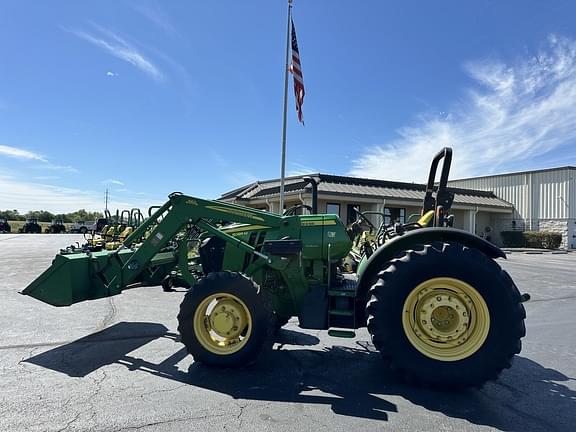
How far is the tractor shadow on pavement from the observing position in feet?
10.8

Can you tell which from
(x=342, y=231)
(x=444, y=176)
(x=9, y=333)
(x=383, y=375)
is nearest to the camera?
(x=383, y=375)

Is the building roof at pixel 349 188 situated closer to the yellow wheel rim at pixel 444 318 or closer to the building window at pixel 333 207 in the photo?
the building window at pixel 333 207

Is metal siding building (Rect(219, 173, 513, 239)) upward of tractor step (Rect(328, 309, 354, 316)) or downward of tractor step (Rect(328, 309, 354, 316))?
upward

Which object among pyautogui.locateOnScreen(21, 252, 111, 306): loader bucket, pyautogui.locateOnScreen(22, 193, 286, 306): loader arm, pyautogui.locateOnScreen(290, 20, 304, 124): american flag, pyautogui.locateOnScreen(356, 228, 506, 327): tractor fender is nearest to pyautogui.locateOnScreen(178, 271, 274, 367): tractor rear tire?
pyautogui.locateOnScreen(22, 193, 286, 306): loader arm

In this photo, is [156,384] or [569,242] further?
[569,242]

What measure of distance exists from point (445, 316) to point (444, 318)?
0.02m

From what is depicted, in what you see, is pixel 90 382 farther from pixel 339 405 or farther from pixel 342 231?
pixel 342 231

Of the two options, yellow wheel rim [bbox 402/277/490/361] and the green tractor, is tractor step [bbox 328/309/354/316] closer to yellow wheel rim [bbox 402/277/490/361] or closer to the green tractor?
the green tractor

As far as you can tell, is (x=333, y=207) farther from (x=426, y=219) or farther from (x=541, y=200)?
(x=541, y=200)

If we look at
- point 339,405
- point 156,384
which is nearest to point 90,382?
point 156,384

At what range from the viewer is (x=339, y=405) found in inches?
133

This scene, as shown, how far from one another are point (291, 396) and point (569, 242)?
1271 inches

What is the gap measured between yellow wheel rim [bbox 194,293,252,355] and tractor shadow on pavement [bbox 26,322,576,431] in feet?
0.90

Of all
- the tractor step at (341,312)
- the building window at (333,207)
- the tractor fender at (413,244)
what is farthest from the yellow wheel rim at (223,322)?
the building window at (333,207)
